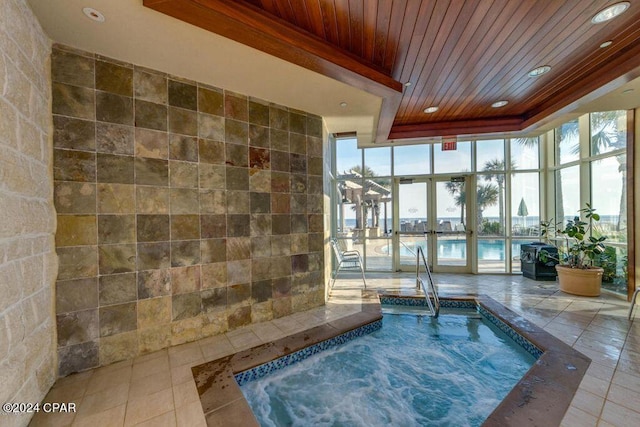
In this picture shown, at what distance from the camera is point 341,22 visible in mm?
1957

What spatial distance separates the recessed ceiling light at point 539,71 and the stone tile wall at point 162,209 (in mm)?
2601

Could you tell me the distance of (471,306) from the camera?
358cm

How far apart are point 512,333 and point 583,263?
8.32ft

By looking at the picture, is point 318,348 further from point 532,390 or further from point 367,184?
point 367,184

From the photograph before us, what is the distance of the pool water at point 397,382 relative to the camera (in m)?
1.84

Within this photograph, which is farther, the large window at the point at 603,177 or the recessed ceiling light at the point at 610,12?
the large window at the point at 603,177

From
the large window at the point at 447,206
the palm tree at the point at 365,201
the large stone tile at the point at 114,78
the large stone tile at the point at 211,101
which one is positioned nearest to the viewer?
the large stone tile at the point at 114,78

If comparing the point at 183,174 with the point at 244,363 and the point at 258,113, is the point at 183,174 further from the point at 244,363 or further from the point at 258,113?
the point at 244,363

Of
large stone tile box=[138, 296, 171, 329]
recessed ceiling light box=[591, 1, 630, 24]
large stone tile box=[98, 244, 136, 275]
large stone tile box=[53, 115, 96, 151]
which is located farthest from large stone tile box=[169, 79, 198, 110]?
recessed ceiling light box=[591, 1, 630, 24]

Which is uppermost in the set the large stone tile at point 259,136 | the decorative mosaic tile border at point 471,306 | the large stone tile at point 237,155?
the large stone tile at point 259,136

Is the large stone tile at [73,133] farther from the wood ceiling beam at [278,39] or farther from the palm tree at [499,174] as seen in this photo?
the palm tree at [499,174]

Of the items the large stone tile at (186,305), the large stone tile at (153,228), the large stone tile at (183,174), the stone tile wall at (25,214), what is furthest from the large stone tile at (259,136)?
the large stone tile at (186,305)

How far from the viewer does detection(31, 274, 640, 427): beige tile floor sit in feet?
5.01

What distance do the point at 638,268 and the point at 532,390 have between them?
3.32 metres
